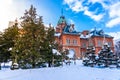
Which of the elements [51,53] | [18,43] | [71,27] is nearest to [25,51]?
[18,43]

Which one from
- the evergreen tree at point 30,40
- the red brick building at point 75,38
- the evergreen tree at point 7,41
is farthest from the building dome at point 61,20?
the evergreen tree at point 30,40

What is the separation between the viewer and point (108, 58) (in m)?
33.0

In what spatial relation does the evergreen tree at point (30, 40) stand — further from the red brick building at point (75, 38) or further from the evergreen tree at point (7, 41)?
the red brick building at point (75, 38)

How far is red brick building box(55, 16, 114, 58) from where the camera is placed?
59.3 metres

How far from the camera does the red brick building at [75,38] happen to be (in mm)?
59350

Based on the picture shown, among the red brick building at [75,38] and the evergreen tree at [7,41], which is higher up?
the red brick building at [75,38]

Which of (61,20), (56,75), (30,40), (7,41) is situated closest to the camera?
(56,75)

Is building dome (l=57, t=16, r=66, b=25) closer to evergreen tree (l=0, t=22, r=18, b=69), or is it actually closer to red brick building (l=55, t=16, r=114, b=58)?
red brick building (l=55, t=16, r=114, b=58)

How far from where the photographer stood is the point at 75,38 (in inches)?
2415

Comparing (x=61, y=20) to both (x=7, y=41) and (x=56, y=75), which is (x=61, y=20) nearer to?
(x=7, y=41)

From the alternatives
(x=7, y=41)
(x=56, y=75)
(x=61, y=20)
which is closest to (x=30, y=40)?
(x=7, y=41)

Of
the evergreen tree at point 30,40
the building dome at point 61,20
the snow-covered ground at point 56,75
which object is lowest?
the snow-covered ground at point 56,75

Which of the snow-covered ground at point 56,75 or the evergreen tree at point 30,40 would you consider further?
the evergreen tree at point 30,40

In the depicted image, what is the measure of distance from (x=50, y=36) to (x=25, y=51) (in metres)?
4.74
